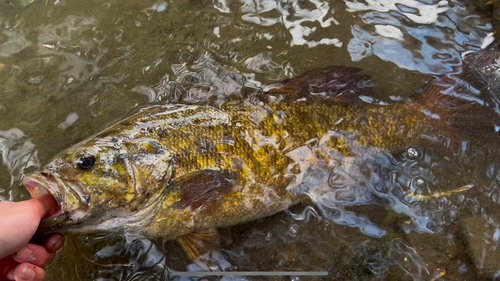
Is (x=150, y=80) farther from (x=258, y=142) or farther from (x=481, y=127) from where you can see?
(x=481, y=127)

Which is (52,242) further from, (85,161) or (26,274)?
(85,161)

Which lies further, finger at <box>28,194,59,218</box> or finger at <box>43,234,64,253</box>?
finger at <box>43,234,64,253</box>

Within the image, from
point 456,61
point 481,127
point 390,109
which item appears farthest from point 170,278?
point 456,61

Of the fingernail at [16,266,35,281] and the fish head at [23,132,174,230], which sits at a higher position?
the fish head at [23,132,174,230]

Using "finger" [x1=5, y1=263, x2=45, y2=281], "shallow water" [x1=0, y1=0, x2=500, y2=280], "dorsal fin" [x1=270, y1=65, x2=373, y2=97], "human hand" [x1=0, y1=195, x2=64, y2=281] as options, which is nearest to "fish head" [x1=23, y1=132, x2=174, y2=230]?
"human hand" [x1=0, y1=195, x2=64, y2=281]

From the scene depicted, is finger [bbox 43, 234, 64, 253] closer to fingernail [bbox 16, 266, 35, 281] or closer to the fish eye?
fingernail [bbox 16, 266, 35, 281]

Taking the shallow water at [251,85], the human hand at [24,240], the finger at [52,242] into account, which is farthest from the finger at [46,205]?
the shallow water at [251,85]

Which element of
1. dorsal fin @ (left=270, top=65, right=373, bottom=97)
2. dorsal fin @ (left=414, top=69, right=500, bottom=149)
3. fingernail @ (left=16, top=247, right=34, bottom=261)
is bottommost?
dorsal fin @ (left=414, top=69, right=500, bottom=149)

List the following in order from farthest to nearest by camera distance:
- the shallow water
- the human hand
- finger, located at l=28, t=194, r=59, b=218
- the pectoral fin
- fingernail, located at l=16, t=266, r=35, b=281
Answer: the shallow water < the pectoral fin < fingernail, located at l=16, t=266, r=35, b=281 < finger, located at l=28, t=194, r=59, b=218 < the human hand
